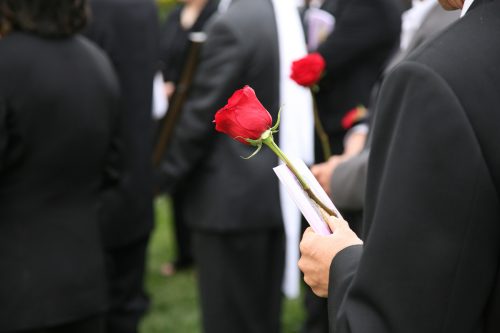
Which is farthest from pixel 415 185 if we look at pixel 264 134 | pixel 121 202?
pixel 121 202

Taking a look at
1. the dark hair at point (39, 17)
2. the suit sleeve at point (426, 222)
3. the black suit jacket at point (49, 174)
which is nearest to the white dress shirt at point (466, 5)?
the suit sleeve at point (426, 222)

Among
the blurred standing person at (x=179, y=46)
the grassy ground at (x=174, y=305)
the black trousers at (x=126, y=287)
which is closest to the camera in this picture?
the black trousers at (x=126, y=287)

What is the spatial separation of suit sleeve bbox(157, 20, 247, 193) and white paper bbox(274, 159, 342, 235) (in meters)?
1.86

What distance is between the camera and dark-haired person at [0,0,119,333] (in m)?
2.56

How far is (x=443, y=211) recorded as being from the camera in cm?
122

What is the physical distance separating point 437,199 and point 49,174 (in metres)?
1.72

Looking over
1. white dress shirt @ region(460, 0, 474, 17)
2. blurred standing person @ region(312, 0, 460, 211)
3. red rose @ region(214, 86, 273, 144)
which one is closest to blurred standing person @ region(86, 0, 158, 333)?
blurred standing person @ region(312, 0, 460, 211)

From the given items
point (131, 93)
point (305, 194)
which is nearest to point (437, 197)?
point (305, 194)

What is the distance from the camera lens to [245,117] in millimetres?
1447

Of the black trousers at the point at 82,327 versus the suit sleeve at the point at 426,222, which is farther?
the black trousers at the point at 82,327

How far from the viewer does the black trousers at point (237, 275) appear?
3492 millimetres

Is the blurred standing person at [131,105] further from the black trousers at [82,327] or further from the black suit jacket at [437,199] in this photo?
the black suit jacket at [437,199]

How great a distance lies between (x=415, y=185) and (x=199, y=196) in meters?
2.30

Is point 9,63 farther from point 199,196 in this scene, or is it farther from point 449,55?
point 449,55
